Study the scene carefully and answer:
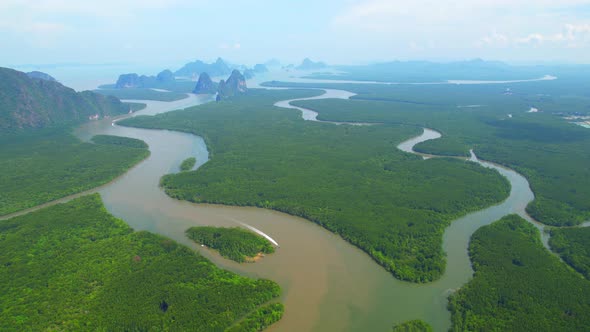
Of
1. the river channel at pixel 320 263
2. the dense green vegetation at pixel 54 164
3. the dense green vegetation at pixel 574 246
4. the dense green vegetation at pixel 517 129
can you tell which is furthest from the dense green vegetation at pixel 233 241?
the dense green vegetation at pixel 517 129

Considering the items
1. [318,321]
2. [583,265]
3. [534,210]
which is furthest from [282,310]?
[534,210]

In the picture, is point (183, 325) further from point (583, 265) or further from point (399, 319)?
point (583, 265)

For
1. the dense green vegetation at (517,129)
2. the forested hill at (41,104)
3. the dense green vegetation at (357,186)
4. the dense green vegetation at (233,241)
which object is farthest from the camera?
the forested hill at (41,104)

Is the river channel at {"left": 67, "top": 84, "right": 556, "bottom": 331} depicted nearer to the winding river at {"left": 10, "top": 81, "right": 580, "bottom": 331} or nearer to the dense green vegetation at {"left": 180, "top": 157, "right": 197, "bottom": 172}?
the winding river at {"left": 10, "top": 81, "right": 580, "bottom": 331}

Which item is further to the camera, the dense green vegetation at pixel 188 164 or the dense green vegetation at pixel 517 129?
the dense green vegetation at pixel 188 164

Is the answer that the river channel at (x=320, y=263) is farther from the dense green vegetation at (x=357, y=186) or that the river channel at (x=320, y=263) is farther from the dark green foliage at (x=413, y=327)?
the dense green vegetation at (x=357, y=186)
